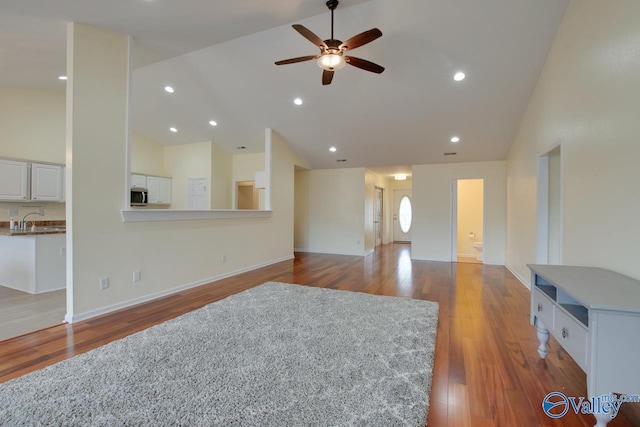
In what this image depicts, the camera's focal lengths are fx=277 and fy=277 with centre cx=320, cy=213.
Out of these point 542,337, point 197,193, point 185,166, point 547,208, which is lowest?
point 542,337

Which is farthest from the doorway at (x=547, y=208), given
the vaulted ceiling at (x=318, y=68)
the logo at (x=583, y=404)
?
the logo at (x=583, y=404)

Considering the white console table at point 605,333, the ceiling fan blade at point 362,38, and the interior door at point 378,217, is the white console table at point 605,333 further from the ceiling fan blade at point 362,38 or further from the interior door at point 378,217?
the interior door at point 378,217

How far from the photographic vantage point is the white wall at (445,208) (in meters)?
6.11

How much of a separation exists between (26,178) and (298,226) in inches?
219

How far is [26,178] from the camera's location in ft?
15.2

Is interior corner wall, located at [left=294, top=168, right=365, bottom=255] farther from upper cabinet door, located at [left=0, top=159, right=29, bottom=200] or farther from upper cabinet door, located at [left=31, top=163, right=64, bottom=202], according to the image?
upper cabinet door, located at [left=0, top=159, right=29, bottom=200]

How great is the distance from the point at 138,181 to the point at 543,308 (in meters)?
7.72

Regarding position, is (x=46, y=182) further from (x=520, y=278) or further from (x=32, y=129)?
(x=520, y=278)

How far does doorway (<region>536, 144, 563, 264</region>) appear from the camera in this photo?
11.7 feet

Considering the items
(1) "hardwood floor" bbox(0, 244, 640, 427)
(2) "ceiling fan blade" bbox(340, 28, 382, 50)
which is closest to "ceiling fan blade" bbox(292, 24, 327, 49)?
(2) "ceiling fan blade" bbox(340, 28, 382, 50)

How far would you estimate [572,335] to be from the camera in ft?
5.08

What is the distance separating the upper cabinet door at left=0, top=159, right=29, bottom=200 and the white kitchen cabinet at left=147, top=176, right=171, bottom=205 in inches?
93.7

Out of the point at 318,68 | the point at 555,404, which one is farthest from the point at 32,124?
the point at 555,404

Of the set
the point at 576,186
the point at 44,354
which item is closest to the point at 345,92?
the point at 576,186
